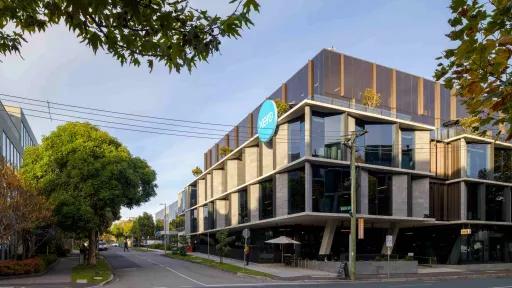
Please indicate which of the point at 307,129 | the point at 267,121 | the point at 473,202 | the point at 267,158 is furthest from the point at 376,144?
the point at 473,202

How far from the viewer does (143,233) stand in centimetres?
13112

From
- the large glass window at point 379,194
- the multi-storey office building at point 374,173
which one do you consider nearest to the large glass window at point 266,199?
the multi-storey office building at point 374,173

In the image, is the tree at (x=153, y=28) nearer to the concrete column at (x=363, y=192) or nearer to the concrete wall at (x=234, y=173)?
the concrete column at (x=363, y=192)

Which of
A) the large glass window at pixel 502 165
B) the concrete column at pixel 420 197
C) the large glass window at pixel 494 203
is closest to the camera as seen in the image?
the concrete column at pixel 420 197

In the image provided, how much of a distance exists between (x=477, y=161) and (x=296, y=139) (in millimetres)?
19424

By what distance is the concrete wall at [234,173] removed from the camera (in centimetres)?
5925

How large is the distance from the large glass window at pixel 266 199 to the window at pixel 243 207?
16.3 ft

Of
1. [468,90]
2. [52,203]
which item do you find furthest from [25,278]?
[468,90]

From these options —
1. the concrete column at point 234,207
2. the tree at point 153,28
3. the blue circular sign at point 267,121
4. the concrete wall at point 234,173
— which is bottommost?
the concrete column at point 234,207

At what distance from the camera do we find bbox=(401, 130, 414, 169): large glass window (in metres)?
45.2

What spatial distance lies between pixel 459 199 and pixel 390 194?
8.43 metres

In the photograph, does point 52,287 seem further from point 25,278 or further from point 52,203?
point 52,203

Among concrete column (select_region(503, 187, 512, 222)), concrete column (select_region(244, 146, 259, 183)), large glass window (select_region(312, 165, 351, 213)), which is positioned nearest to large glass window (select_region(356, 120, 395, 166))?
large glass window (select_region(312, 165, 351, 213))

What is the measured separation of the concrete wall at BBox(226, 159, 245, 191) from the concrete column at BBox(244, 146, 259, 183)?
499cm
